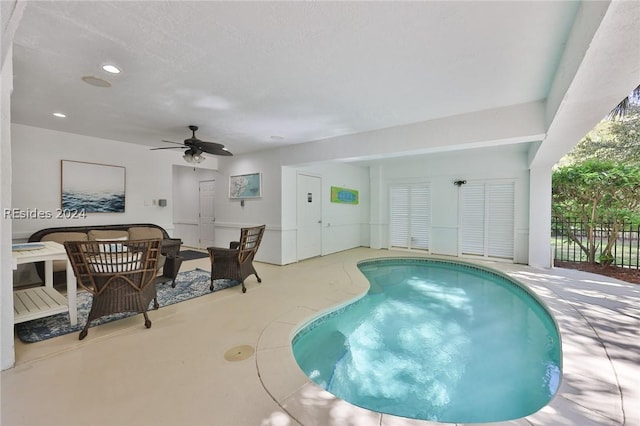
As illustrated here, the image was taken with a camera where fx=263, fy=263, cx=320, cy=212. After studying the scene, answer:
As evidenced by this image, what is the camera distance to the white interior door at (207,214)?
24.8 feet

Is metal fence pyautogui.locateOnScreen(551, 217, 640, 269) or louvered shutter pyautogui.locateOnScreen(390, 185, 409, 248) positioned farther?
louvered shutter pyautogui.locateOnScreen(390, 185, 409, 248)

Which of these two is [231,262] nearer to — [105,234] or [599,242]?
[105,234]

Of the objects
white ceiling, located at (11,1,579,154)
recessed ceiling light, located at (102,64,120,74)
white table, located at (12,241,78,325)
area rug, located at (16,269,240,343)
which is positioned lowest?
area rug, located at (16,269,240,343)

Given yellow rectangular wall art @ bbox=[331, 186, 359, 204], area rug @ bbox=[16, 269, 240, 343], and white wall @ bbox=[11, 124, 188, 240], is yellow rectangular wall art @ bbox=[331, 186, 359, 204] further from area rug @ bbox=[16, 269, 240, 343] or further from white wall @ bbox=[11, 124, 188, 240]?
white wall @ bbox=[11, 124, 188, 240]

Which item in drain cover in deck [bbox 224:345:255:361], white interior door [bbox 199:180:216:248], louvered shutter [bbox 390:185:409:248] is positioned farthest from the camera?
louvered shutter [bbox 390:185:409:248]

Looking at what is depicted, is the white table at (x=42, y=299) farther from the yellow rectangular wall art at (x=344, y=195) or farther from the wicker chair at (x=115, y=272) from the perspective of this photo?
the yellow rectangular wall art at (x=344, y=195)

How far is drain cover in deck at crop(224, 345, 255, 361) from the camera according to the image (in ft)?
7.47

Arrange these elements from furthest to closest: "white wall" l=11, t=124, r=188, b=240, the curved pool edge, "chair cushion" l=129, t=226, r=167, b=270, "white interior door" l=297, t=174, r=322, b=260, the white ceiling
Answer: "white interior door" l=297, t=174, r=322, b=260, "chair cushion" l=129, t=226, r=167, b=270, "white wall" l=11, t=124, r=188, b=240, the white ceiling, the curved pool edge

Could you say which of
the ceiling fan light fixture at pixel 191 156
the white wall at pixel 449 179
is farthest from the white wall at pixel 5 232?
the white wall at pixel 449 179

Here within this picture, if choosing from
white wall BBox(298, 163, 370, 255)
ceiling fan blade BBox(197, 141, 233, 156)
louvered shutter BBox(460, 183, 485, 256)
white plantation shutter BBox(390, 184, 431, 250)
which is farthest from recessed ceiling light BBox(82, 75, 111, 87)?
louvered shutter BBox(460, 183, 485, 256)

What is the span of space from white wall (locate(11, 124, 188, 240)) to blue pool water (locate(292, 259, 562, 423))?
4812mm

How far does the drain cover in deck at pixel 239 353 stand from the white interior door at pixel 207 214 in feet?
18.1

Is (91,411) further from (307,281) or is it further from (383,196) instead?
(383,196)

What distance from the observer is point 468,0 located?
5.55 feet
